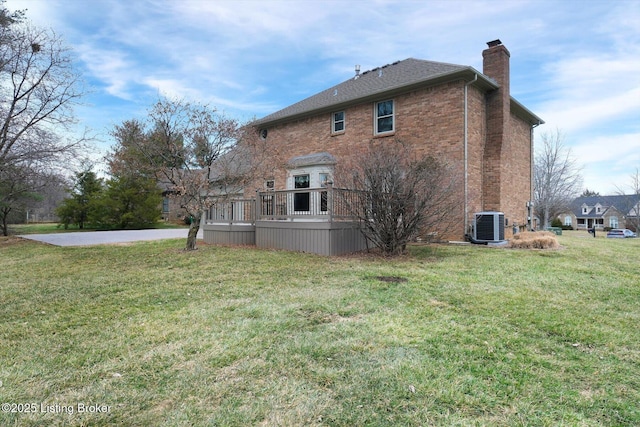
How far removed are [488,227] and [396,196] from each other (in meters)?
4.79

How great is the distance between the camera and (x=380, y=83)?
1316 centimetres

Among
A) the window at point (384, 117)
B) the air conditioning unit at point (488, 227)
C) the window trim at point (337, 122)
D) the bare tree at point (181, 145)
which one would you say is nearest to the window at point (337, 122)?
the window trim at point (337, 122)

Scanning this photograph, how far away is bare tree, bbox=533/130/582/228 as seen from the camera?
3170 cm

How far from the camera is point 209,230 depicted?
11.9 m

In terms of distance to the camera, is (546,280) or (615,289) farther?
(546,280)

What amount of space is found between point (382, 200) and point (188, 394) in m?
6.15

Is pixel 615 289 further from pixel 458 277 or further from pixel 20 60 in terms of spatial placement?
pixel 20 60

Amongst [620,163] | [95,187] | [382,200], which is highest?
[620,163]

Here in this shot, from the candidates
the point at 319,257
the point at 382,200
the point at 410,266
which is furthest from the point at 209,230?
the point at 410,266

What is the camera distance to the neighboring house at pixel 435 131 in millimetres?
10789

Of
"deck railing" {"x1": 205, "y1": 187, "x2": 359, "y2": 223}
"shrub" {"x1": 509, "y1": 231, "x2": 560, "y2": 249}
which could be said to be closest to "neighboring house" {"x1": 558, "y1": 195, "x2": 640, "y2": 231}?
"shrub" {"x1": 509, "y1": 231, "x2": 560, "y2": 249}

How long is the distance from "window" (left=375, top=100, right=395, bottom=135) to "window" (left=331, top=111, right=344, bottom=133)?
1.69m

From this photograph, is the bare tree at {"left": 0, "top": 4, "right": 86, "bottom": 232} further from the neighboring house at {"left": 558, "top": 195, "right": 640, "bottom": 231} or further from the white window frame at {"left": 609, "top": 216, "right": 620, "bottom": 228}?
the white window frame at {"left": 609, "top": 216, "right": 620, "bottom": 228}

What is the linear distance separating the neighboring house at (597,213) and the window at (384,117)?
52964 millimetres
